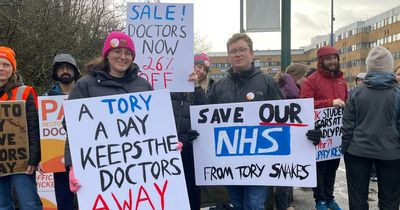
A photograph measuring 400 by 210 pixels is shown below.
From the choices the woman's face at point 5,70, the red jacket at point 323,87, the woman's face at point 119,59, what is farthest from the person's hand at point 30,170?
the red jacket at point 323,87

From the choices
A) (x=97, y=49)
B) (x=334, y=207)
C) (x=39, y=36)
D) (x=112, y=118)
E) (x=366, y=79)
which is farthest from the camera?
(x=97, y=49)

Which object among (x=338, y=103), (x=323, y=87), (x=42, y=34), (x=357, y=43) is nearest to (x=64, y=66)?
(x=323, y=87)

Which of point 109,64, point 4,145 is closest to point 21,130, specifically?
point 4,145

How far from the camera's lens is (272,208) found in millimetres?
5398

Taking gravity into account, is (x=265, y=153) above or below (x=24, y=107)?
below

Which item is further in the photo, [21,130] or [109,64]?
[21,130]

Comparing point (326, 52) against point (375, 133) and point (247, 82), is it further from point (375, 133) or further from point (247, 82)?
point (247, 82)

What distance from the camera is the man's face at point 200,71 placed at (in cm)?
439

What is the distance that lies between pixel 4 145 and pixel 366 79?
3.47m

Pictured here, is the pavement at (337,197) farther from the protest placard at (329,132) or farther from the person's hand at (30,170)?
the person's hand at (30,170)

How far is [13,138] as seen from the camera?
3730mm

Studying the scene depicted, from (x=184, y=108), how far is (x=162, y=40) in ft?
2.46

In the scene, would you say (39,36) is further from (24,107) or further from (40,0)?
(24,107)

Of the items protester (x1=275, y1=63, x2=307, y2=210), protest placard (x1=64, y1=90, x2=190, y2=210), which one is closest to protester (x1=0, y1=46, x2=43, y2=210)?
protest placard (x1=64, y1=90, x2=190, y2=210)
